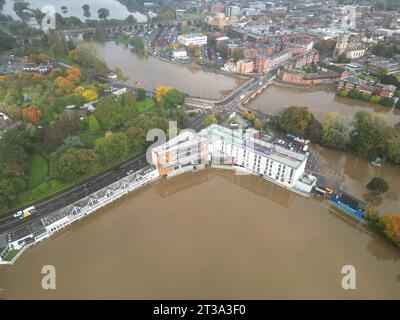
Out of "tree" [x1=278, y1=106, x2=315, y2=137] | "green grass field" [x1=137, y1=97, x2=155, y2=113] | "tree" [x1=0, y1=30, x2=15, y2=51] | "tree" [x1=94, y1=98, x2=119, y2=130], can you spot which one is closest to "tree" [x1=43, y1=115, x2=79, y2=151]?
"tree" [x1=94, y1=98, x2=119, y2=130]

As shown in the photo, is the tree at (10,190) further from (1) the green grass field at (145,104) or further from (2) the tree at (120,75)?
(2) the tree at (120,75)

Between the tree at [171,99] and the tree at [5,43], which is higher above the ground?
the tree at [5,43]

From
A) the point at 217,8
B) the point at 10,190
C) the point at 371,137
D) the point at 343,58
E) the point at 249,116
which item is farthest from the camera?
the point at 217,8

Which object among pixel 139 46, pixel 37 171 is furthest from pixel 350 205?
pixel 139 46

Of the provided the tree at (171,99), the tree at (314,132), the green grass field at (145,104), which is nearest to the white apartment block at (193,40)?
the green grass field at (145,104)

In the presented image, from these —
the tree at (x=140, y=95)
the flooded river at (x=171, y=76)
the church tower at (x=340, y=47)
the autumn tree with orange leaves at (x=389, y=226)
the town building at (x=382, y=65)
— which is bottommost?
the autumn tree with orange leaves at (x=389, y=226)

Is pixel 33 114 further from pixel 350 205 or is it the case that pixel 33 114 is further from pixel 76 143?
pixel 350 205
